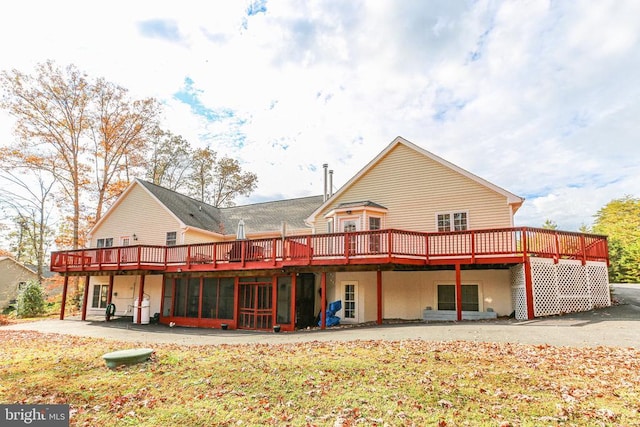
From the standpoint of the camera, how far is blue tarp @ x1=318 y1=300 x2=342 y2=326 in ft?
50.8

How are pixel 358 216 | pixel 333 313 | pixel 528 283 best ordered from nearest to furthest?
pixel 528 283, pixel 333 313, pixel 358 216

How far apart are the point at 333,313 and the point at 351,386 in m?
9.56

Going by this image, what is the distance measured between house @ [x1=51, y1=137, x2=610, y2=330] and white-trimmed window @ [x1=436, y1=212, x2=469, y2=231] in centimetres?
4

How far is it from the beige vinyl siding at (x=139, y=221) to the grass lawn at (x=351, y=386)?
13359 mm

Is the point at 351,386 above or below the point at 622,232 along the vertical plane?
below

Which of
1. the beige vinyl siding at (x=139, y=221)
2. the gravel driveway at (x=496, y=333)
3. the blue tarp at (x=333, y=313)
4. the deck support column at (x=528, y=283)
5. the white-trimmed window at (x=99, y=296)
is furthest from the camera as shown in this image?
the white-trimmed window at (x=99, y=296)

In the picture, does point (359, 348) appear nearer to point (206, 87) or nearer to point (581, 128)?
point (206, 87)

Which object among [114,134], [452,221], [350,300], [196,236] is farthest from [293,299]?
[114,134]

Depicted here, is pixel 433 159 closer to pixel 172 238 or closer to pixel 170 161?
pixel 172 238

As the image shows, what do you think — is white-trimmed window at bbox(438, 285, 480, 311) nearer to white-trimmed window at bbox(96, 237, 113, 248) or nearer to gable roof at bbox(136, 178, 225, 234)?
gable roof at bbox(136, 178, 225, 234)

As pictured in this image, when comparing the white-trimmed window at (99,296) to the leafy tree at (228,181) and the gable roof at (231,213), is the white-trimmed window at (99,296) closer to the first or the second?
the gable roof at (231,213)

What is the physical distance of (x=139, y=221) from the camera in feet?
76.6

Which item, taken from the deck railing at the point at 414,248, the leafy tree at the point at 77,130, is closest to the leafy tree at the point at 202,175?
the leafy tree at the point at 77,130

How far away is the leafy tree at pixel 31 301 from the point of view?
78.4 ft
